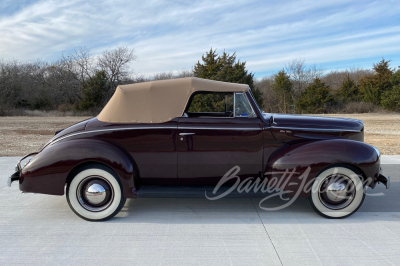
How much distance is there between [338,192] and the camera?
398cm

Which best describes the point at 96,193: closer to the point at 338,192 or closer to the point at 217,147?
the point at 217,147

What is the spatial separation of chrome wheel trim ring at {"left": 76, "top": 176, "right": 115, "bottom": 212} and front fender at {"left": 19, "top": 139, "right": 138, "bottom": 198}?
197 millimetres

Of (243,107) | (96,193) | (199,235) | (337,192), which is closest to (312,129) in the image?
(337,192)

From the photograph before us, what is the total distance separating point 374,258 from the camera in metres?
2.99

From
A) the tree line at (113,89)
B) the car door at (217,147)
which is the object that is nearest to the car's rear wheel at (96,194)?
the car door at (217,147)

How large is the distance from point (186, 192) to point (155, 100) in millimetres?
1228

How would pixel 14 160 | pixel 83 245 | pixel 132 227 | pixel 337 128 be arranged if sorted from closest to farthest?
1. pixel 83 245
2. pixel 132 227
3. pixel 337 128
4. pixel 14 160

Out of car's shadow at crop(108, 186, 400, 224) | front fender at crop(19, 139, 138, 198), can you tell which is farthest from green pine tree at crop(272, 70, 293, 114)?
front fender at crop(19, 139, 138, 198)

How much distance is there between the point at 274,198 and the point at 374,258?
1.89m

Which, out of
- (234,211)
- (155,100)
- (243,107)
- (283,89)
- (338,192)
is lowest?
(234,211)

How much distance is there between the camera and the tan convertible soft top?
414 cm

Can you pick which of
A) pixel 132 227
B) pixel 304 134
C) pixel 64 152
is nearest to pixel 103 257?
pixel 132 227

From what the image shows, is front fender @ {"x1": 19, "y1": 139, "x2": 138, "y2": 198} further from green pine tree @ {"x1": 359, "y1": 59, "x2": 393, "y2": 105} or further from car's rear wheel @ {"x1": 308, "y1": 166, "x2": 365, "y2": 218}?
green pine tree @ {"x1": 359, "y1": 59, "x2": 393, "y2": 105}

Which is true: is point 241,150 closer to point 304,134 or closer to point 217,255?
point 304,134
